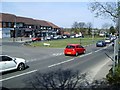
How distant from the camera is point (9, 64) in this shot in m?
15.5

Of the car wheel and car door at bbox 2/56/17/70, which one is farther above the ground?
car door at bbox 2/56/17/70

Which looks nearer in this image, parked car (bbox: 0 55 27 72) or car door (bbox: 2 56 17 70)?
parked car (bbox: 0 55 27 72)

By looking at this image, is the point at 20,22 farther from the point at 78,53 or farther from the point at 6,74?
the point at 6,74

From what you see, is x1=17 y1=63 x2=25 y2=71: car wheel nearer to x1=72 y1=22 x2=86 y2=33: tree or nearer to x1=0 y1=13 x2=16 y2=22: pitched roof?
x1=0 y1=13 x2=16 y2=22: pitched roof

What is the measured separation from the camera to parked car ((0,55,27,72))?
14906 millimetres

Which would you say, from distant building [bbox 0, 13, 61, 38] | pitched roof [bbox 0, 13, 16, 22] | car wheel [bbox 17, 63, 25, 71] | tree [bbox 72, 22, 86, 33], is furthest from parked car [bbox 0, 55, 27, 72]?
tree [bbox 72, 22, 86, 33]

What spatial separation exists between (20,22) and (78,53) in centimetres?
6024

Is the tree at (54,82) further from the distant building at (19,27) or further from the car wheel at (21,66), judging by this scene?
the distant building at (19,27)

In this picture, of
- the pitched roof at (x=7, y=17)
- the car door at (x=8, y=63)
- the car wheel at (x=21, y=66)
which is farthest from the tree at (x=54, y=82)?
the pitched roof at (x=7, y=17)

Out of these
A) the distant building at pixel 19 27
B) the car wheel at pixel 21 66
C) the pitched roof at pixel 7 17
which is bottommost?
the car wheel at pixel 21 66

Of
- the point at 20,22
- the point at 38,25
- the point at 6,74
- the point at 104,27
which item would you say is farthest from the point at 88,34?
the point at 6,74

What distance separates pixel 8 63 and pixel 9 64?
0.13 meters

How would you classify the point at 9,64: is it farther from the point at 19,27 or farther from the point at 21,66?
the point at 19,27

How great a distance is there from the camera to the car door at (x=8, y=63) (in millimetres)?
15086
